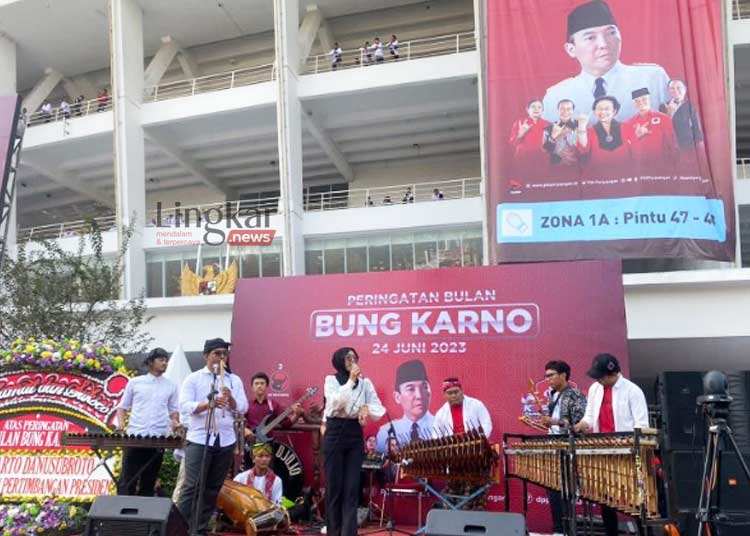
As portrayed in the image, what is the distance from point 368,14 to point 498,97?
962 cm

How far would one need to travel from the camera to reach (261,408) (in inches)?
296

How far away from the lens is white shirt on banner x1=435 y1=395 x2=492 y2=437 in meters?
6.74

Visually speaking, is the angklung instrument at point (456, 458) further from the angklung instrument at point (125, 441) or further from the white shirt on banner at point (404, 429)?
the angklung instrument at point (125, 441)

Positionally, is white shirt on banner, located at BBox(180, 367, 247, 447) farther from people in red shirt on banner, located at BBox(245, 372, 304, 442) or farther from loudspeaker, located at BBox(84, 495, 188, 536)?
people in red shirt on banner, located at BBox(245, 372, 304, 442)

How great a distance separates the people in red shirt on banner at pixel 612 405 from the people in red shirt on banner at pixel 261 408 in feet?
11.1

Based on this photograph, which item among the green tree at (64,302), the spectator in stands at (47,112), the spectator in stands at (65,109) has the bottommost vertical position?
the green tree at (64,302)

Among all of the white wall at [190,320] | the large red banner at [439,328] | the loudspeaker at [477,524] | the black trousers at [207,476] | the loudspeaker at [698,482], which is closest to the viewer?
the loudspeaker at [477,524]

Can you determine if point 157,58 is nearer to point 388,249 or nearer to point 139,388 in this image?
point 388,249

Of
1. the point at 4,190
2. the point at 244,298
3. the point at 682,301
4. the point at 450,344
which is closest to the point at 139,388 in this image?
the point at 244,298

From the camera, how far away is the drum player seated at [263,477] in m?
6.81


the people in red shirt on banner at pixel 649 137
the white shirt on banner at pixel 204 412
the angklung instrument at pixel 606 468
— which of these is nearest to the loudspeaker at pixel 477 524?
the angklung instrument at pixel 606 468

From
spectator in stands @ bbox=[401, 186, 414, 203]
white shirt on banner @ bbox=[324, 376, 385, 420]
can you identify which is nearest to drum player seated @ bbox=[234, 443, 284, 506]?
white shirt on banner @ bbox=[324, 376, 385, 420]

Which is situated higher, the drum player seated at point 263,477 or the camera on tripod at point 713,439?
the camera on tripod at point 713,439

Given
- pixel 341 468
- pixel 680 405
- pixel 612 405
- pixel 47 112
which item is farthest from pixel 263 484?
pixel 47 112
